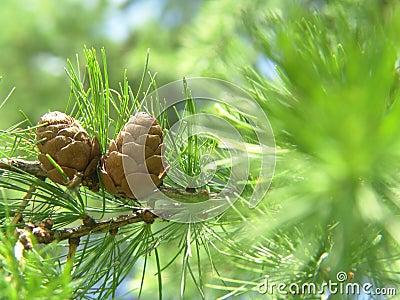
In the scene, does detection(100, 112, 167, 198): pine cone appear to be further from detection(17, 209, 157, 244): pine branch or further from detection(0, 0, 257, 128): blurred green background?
detection(0, 0, 257, 128): blurred green background

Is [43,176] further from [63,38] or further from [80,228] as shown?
[63,38]

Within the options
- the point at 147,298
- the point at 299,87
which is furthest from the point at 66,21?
the point at 299,87

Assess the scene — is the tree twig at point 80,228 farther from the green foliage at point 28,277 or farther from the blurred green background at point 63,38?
the blurred green background at point 63,38

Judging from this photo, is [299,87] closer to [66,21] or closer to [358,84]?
[358,84]

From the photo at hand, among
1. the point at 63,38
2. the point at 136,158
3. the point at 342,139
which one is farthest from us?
the point at 63,38

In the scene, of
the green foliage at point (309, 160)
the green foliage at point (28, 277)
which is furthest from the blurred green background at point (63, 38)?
the green foliage at point (28, 277)

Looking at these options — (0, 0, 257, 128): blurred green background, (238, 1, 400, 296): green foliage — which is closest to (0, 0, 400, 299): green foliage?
(238, 1, 400, 296): green foliage

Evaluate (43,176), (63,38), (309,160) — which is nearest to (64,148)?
(43,176)
